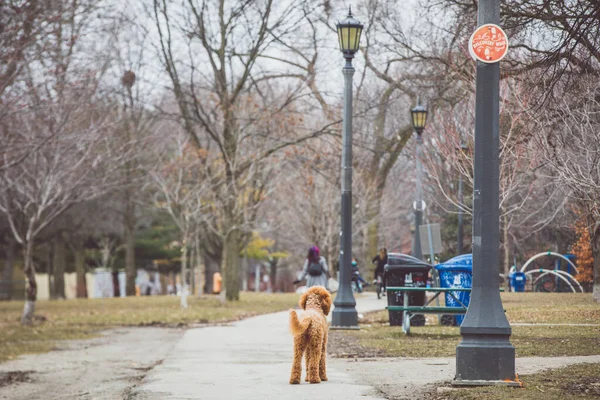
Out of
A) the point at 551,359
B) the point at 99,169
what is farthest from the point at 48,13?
the point at 99,169

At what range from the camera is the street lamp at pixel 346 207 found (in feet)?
61.7

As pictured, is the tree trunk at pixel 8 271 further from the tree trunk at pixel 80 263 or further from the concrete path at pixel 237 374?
the concrete path at pixel 237 374

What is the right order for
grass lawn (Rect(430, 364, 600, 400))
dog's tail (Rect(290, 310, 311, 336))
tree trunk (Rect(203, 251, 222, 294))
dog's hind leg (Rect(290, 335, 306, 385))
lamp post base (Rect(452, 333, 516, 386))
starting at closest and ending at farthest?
grass lawn (Rect(430, 364, 600, 400)) < lamp post base (Rect(452, 333, 516, 386)) < dog's tail (Rect(290, 310, 311, 336)) < dog's hind leg (Rect(290, 335, 306, 385)) < tree trunk (Rect(203, 251, 222, 294))

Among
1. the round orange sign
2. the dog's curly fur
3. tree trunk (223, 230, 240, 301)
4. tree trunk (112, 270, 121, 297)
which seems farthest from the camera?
tree trunk (112, 270, 121, 297)

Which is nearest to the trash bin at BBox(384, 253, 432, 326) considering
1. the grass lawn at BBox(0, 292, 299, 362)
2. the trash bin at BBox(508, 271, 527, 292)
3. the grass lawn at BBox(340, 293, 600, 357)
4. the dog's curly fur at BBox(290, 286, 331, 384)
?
the grass lawn at BBox(340, 293, 600, 357)

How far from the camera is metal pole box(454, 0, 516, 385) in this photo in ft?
29.1

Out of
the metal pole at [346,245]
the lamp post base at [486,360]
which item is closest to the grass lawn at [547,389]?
the lamp post base at [486,360]

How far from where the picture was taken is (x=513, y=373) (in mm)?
8844

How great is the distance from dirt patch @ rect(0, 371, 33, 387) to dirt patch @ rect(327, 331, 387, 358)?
183 inches

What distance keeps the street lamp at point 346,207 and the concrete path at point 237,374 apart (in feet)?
4.07

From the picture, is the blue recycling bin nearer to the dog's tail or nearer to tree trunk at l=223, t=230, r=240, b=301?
the dog's tail

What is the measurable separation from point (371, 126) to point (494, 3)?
25.4 meters

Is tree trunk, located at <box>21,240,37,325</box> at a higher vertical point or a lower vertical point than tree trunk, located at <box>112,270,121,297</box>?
higher

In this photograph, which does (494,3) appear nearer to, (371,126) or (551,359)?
(551,359)
